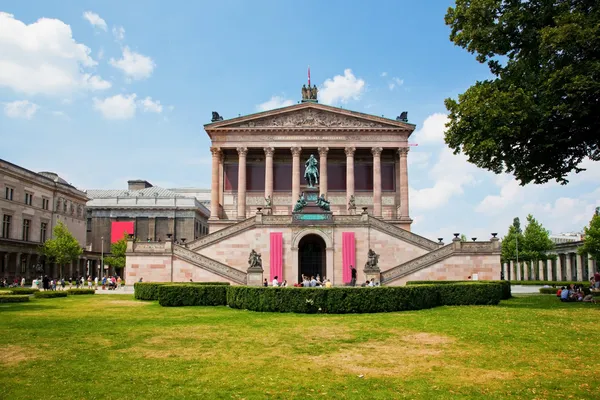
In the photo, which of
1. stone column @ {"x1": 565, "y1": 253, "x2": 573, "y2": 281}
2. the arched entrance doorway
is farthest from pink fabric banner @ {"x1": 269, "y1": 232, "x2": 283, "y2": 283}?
stone column @ {"x1": 565, "y1": 253, "x2": 573, "y2": 281}

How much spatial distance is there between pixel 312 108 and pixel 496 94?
3816 cm

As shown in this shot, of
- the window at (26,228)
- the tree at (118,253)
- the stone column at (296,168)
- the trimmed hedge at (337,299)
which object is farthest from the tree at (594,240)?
the window at (26,228)

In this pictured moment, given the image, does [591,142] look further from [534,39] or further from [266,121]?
[266,121]

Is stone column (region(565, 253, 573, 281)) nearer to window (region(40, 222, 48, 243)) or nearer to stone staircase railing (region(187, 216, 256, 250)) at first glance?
stone staircase railing (region(187, 216, 256, 250))

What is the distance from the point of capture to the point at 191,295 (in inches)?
1110

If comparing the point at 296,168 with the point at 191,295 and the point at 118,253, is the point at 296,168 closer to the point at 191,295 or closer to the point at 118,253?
the point at 191,295

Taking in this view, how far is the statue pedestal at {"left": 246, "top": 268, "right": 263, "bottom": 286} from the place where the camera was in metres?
35.8

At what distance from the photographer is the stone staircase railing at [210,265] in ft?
129

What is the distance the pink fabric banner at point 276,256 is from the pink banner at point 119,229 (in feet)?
168

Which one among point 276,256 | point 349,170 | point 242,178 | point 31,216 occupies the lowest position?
point 276,256

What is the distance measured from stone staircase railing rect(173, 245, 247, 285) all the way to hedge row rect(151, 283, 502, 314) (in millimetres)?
10977

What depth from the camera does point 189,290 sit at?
28.2 metres

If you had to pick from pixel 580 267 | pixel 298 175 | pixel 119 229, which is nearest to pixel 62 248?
pixel 119 229

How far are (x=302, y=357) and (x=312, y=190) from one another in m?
42.7
